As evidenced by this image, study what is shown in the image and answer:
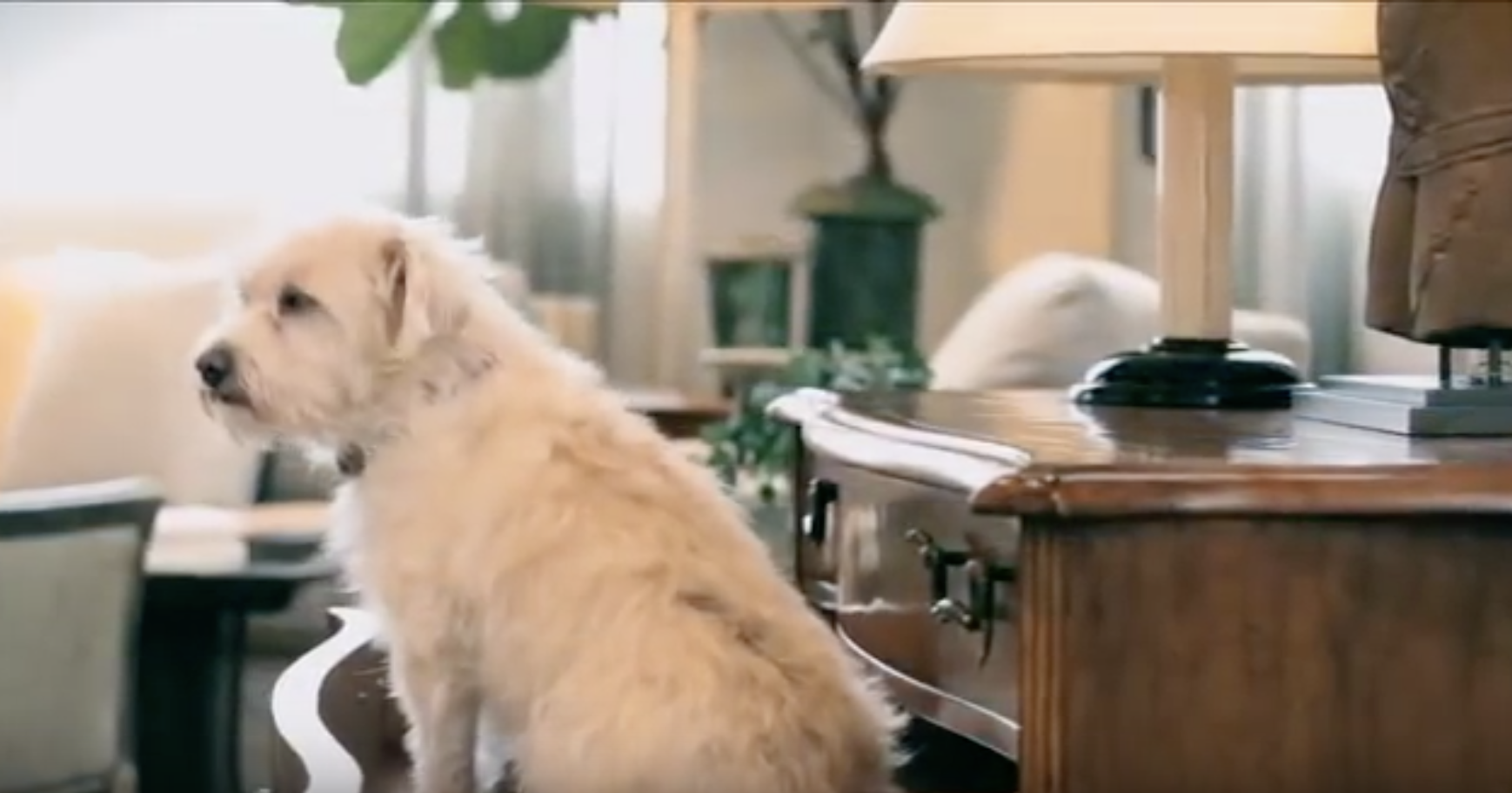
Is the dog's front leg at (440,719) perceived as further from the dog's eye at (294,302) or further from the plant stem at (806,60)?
the plant stem at (806,60)

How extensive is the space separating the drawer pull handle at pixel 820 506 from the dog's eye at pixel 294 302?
35cm

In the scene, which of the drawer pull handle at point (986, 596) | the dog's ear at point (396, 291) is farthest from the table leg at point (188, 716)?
the drawer pull handle at point (986, 596)

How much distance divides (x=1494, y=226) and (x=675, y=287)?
102 inches

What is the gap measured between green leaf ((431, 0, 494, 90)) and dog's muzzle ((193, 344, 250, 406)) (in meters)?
2.52

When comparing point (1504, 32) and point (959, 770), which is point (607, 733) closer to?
point (959, 770)

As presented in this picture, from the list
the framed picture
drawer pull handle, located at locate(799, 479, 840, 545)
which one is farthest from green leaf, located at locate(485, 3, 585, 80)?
drawer pull handle, located at locate(799, 479, 840, 545)

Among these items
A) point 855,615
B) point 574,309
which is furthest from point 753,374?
point 855,615

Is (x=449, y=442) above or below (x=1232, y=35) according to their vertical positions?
below

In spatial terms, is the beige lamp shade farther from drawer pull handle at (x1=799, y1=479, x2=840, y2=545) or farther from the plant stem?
the plant stem

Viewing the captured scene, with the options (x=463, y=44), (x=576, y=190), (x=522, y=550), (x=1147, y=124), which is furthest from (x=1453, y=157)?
(x=576, y=190)

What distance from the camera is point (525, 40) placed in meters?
3.81

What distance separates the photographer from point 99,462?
318 cm

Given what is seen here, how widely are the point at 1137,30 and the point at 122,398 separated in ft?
7.25

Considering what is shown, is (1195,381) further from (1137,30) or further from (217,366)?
(217,366)
